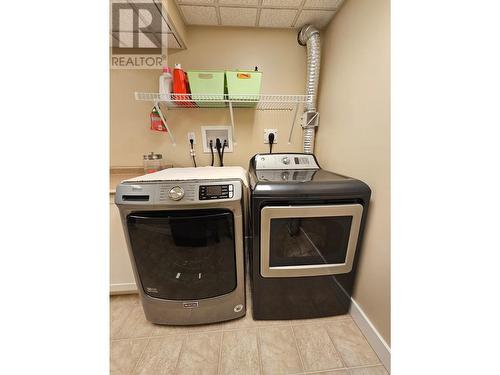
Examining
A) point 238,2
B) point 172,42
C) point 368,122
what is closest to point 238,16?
point 238,2

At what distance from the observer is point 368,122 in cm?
101

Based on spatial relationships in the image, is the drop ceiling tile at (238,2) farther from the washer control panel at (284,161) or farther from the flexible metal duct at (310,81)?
the washer control panel at (284,161)

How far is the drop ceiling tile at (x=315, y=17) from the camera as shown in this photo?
1.38 meters

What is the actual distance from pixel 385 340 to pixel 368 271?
0.33 meters

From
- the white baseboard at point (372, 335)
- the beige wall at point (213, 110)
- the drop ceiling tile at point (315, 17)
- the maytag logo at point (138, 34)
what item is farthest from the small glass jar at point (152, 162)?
the white baseboard at point (372, 335)

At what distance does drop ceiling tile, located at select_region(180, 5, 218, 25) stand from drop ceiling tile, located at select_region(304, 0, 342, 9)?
707mm

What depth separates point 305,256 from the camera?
3.52ft

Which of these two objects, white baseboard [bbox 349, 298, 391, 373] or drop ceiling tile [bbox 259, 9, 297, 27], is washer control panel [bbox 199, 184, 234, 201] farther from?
drop ceiling tile [bbox 259, 9, 297, 27]

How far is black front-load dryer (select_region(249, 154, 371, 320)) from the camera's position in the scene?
0.94 meters

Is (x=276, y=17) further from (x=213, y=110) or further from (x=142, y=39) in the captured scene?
(x=142, y=39)

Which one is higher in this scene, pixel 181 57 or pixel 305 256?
pixel 181 57

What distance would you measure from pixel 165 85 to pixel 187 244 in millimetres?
A: 1175
